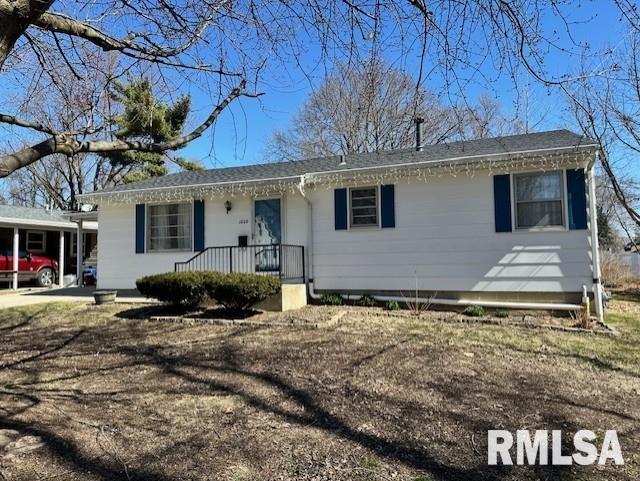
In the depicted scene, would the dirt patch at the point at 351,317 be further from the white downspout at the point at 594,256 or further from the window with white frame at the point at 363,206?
the window with white frame at the point at 363,206

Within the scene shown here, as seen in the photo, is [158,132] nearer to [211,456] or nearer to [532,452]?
[211,456]

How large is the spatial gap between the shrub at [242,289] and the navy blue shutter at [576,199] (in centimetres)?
560

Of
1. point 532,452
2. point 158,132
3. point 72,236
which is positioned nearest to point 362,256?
point 158,132

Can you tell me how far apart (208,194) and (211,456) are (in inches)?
333

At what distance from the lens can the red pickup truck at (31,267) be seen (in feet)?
52.6

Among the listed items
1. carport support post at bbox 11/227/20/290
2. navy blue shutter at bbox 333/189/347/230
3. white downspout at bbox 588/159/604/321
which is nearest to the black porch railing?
navy blue shutter at bbox 333/189/347/230

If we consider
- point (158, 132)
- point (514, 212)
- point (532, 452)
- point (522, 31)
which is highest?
point (158, 132)

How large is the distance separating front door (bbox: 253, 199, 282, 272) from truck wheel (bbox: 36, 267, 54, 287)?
420 inches

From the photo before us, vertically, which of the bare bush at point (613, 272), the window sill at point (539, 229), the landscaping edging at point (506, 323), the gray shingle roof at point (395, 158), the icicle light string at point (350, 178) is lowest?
the landscaping edging at point (506, 323)

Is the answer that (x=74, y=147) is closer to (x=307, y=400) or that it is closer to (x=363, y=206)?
(x=307, y=400)

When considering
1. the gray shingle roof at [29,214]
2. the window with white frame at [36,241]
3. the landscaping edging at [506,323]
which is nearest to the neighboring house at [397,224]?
the landscaping edging at [506,323]

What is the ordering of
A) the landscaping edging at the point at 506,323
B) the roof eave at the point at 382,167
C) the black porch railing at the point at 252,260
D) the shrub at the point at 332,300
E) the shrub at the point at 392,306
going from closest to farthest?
the landscaping edging at the point at 506,323 < the roof eave at the point at 382,167 < the shrub at the point at 392,306 < the shrub at the point at 332,300 < the black porch railing at the point at 252,260

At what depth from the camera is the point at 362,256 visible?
1006 centimetres

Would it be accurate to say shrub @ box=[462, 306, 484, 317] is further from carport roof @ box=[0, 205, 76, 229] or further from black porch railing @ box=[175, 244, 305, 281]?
carport roof @ box=[0, 205, 76, 229]
